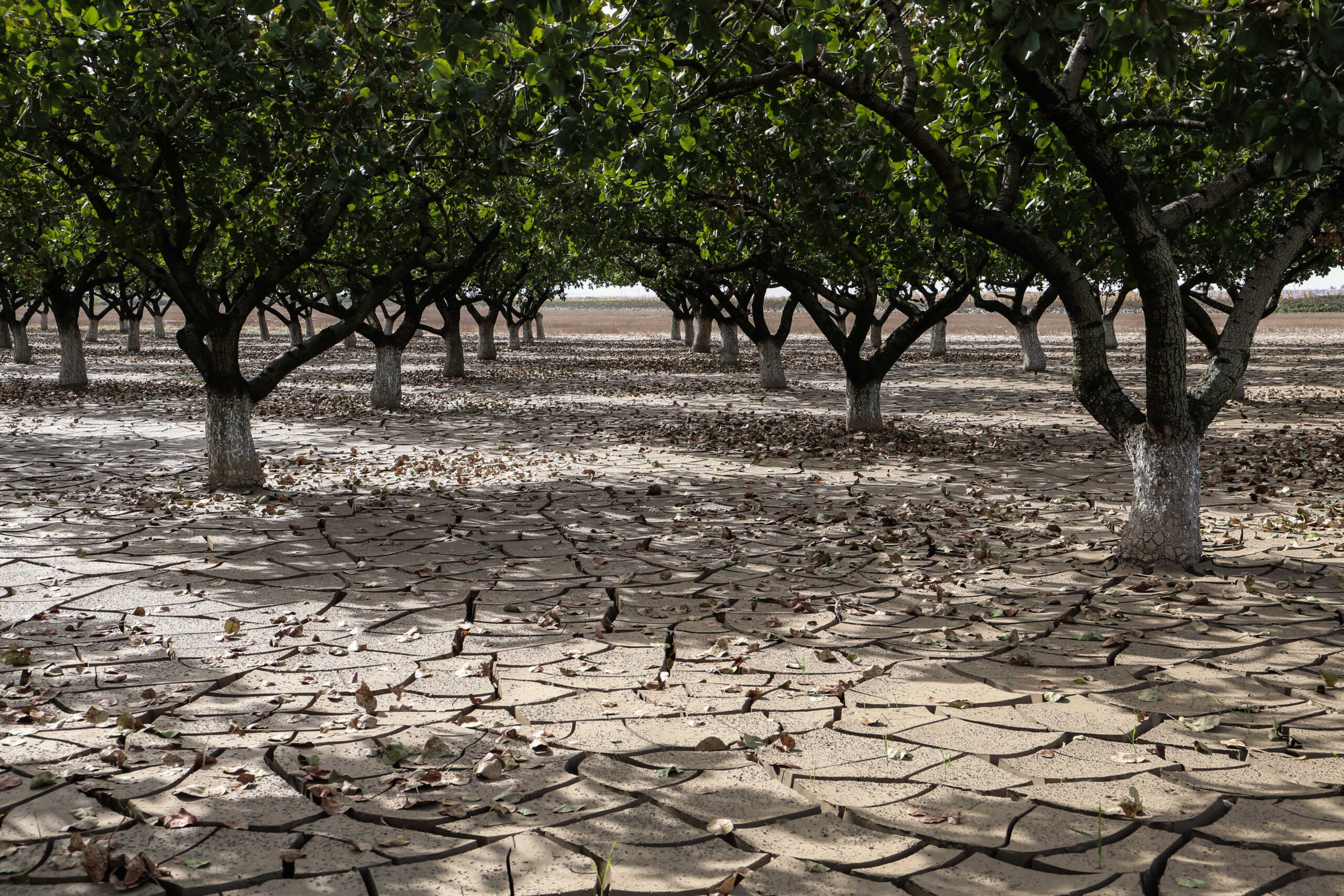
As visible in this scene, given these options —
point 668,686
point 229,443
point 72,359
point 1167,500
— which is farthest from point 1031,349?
point 668,686

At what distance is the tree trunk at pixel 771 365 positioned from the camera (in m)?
20.4

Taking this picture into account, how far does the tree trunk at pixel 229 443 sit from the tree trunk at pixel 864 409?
7.57 m

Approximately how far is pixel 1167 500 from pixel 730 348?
71.9 feet

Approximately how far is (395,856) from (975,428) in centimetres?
1243

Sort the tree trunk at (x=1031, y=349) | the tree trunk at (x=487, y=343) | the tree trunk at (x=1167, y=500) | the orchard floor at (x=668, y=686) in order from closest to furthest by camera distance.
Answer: the orchard floor at (x=668, y=686), the tree trunk at (x=1167, y=500), the tree trunk at (x=1031, y=349), the tree trunk at (x=487, y=343)

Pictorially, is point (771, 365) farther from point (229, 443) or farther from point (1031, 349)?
point (229, 443)

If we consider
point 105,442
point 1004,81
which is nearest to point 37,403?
point 105,442

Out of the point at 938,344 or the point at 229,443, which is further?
the point at 938,344

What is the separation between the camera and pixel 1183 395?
6227 millimetres

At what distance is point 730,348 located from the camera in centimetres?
2791

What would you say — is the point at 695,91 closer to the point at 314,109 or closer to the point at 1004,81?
the point at 1004,81

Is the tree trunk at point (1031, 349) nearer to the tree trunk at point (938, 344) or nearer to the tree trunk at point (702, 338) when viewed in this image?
the tree trunk at point (938, 344)

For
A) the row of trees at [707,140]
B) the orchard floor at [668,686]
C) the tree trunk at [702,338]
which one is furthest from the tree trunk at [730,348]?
the orchard floor at [668,686]

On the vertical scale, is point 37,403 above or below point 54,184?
below
